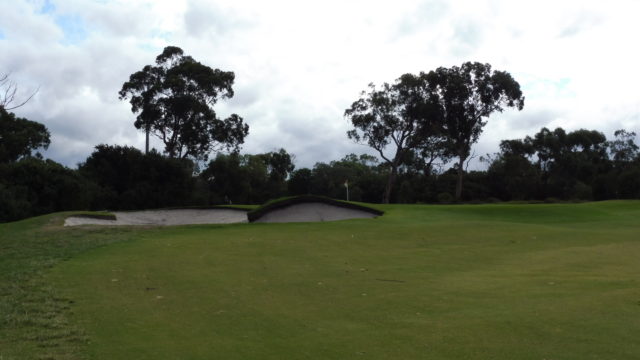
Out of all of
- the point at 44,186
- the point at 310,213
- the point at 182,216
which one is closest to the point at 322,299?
the point at 310,213

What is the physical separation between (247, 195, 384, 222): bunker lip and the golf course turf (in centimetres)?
1311

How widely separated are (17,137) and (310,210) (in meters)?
42.9

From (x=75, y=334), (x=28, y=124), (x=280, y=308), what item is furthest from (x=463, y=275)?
(x=28, y=124)

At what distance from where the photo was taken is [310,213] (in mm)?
30969

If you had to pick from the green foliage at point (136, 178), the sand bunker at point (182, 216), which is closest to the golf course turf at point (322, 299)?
the sand bunker at point (182, 216)

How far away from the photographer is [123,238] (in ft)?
61.2

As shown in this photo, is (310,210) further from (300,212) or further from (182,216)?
(182,216)

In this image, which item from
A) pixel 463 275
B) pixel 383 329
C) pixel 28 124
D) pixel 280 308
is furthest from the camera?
pixel 28 124

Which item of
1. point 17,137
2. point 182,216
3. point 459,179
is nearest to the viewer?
point 182,216

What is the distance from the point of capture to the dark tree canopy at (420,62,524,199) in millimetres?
53719

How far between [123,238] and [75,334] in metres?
13.2

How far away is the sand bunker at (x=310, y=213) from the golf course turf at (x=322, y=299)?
1333 cm

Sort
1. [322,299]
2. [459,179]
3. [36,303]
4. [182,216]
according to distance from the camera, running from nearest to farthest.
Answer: [36,303] → [322,299] → [182,216] → [459,179]

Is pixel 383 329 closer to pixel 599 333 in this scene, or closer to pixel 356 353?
pixel 356 353
